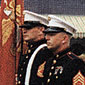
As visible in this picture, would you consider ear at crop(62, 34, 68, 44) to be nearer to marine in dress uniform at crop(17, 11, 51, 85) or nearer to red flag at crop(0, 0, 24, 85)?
marine in dress uniform at crop(17, 11, 51, 85)

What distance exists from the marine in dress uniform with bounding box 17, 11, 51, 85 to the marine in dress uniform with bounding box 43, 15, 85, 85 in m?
0.42

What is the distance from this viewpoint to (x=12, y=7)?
4.89 meters

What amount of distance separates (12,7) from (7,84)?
3.49 feet

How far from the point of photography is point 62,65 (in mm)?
3393

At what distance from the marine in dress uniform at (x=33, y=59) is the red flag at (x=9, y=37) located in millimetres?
349

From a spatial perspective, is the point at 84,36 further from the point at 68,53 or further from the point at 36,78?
the point at 68,53

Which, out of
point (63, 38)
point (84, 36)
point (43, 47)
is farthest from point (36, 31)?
point (84, 36)

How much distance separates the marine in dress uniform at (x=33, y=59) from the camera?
409 centimetres

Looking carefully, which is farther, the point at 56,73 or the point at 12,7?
the point at 12,7

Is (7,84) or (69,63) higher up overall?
(69,63)

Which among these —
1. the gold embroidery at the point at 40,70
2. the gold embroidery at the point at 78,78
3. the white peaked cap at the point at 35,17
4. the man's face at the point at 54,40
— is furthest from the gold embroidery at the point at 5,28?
the gold embroidery at the point at 78,78

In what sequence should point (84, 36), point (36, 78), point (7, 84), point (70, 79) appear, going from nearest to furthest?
point (70, 79) → point (36, 78) → point (7, 84) → point (84, 36)

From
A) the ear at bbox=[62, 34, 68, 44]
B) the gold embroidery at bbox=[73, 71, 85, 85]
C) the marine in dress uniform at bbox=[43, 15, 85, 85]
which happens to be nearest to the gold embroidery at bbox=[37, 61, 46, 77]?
the marine in dress uniform at bbox=[43, 15, 85, 85]

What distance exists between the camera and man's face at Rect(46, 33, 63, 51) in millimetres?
3406
